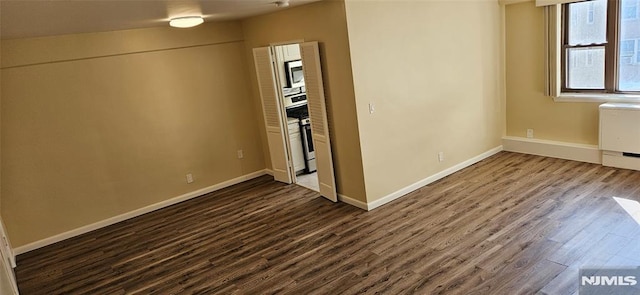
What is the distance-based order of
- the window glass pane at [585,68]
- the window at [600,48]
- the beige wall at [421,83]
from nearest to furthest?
1. the beige wall at [421,83]
2. the window at [600,48]
3. the window glass pane at [585,68]

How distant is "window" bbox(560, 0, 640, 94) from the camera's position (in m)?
4.86

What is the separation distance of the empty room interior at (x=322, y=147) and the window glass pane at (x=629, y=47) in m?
0.02

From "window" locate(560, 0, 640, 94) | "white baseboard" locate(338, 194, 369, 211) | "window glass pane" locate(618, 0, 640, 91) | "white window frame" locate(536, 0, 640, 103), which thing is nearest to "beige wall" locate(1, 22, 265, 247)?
"white baseboard" locate(338, 194, 369, 211)

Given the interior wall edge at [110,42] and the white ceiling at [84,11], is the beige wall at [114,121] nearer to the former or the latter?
the interior wall edge at [110,42]

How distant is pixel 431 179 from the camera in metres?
5.33

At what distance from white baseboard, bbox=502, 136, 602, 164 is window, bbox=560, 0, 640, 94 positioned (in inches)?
27.6

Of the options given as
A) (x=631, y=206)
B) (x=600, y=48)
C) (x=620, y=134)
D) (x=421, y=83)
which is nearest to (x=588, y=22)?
(x=600, y=48)

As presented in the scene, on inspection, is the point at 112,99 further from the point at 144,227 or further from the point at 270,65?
the point at 270,65

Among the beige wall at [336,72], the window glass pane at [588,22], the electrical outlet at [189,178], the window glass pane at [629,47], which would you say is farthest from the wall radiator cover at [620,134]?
the electrical outlet at [189,178]

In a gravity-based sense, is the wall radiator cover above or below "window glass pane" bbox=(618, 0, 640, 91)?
below

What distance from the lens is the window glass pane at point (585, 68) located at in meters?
5.17

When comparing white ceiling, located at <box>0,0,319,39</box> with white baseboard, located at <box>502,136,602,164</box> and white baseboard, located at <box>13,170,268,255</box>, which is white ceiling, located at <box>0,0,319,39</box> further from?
white baseboard, located at <box>502,136,602,164</box>

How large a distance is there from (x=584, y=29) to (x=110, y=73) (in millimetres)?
5728

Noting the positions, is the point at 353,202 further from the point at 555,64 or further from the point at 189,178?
the point at 555,64
